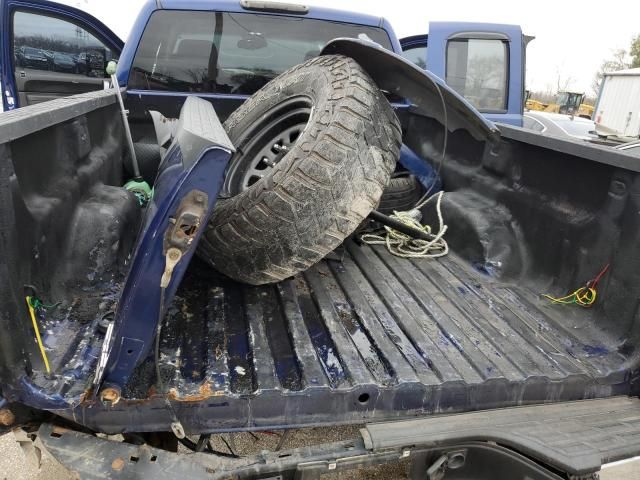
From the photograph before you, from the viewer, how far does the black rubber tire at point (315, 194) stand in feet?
6.58

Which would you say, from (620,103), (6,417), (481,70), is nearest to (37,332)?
(6,417)

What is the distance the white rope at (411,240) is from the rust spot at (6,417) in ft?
6.58

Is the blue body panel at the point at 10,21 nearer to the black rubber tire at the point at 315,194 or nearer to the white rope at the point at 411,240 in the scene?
the black rubber tire at the point at 315,194

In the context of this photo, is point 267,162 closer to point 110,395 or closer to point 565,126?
point 110,395

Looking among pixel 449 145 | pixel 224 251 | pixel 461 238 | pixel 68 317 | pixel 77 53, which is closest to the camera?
pixel 68 317

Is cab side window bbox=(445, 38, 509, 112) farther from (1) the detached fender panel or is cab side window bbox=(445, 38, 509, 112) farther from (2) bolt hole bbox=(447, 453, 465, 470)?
(2) bolt hole bbox=(447, 453, 465, 470)

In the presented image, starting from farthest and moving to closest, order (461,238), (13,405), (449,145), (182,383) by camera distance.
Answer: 1. (449,145)
2. (461,238)
3. (182,383)
4. (13,405)

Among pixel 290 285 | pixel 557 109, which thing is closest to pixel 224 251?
pixel 290 285

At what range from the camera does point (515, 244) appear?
2734 millimetres

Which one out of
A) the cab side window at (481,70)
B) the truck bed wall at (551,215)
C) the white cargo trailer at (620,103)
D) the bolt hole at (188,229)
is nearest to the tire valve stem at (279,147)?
the truck bed wall at (551,215)

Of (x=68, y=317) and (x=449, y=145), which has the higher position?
(x=449, y=145)

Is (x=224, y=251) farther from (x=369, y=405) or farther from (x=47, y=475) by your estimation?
(x=47, y=475)

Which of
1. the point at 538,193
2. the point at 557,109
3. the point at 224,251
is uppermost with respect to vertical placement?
the point at 538,193

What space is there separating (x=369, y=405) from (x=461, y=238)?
1.54 m
